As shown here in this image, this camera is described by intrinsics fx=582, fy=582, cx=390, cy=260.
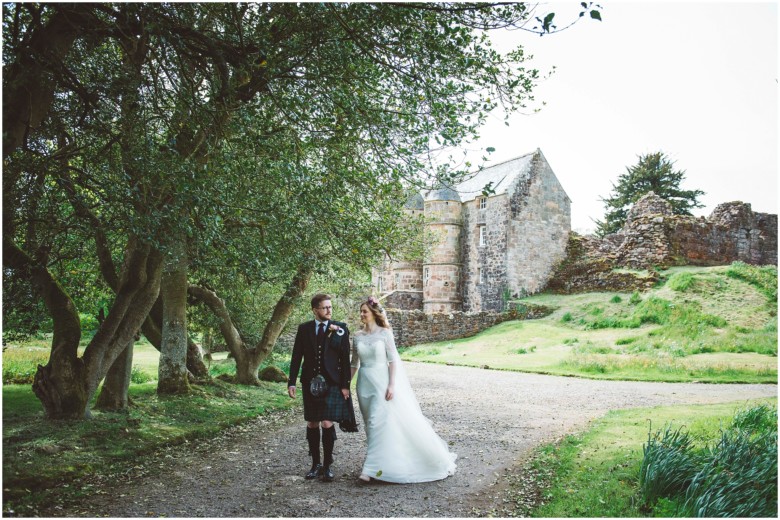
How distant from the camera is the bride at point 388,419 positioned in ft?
22.6

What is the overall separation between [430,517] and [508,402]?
827cm

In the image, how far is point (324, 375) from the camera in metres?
7.01

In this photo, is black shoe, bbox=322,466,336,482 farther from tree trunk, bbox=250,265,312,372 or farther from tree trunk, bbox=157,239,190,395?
tree trunk, bbox=250,265,312,372

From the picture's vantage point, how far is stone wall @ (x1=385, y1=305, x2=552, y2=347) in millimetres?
33062

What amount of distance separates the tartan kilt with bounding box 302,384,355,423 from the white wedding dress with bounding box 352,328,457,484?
345 mm

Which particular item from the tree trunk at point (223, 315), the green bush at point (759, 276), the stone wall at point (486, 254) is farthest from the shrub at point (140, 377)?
the green bush at point (759, 276)

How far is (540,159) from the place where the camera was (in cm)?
3816

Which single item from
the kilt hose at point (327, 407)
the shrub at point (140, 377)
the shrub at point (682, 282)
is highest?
the shrub at point (682, 282)

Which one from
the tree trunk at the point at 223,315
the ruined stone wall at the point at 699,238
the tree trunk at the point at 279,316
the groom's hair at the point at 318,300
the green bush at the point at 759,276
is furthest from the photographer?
the ruined stone wall at the point at 699,238

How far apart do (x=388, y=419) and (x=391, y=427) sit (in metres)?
0.10

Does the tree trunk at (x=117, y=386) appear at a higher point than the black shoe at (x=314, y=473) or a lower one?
higher

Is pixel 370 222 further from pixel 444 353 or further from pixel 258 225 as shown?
pixel 444 353

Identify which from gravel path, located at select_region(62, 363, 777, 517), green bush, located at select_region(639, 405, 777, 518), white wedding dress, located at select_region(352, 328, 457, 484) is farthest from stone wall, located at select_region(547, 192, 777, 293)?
white wedding dress, located at select_region(352, 328, 457, 484)

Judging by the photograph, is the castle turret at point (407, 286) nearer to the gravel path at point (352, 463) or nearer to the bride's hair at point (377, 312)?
the gravel path at point (352, 463)
